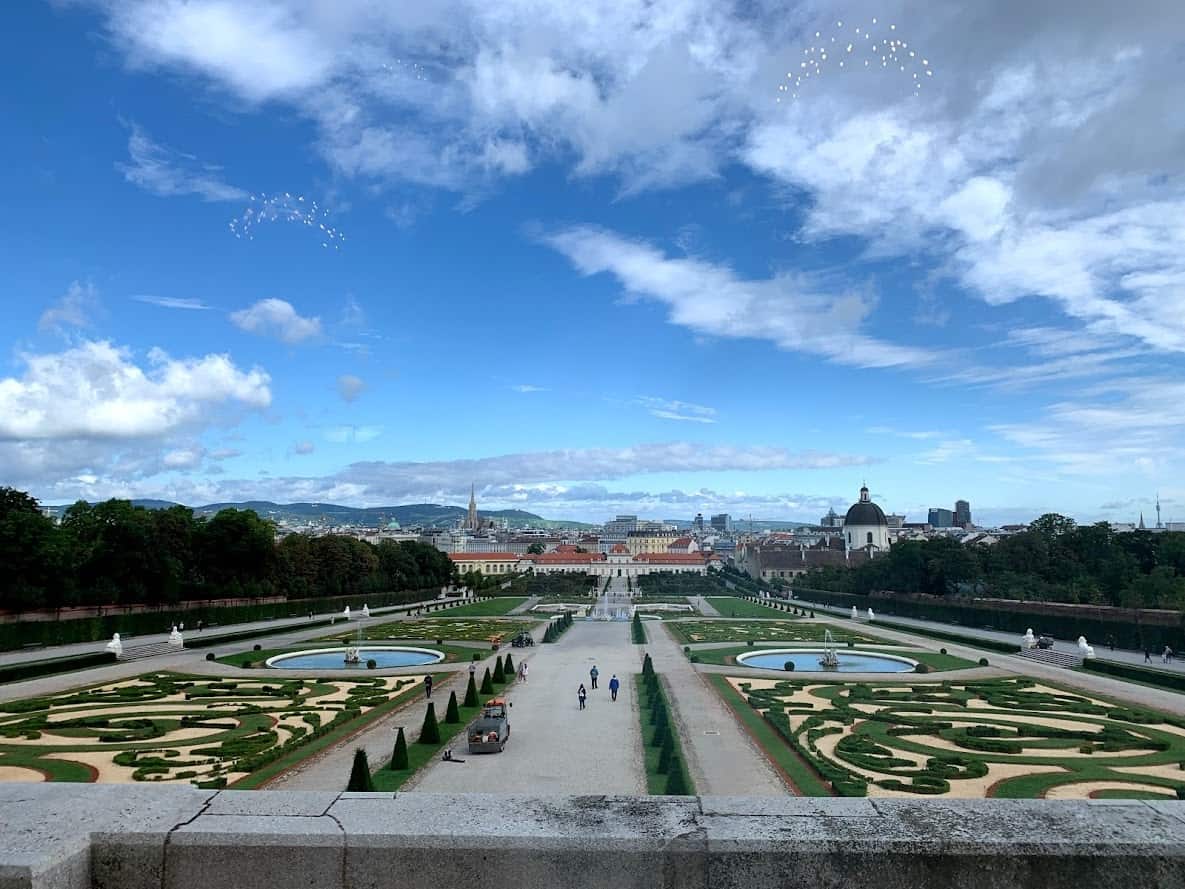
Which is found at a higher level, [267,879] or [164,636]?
[267,879]

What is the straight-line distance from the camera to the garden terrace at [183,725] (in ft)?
63.5

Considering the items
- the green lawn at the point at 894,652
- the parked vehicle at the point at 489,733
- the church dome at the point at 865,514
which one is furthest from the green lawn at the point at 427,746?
the church dome at the point at 865,514

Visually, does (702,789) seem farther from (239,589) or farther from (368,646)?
(239,589)

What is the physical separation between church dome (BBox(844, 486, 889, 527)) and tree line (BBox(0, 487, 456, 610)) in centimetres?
9326

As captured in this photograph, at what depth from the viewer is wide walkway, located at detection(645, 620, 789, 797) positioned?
60.4ft

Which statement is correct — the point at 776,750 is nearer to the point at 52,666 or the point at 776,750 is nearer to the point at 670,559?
the point at 52,666

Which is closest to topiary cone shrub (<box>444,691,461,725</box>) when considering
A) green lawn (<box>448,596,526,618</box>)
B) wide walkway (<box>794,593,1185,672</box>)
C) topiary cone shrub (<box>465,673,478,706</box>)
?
topiary cone shrub (<box>465,673,478,706</box>)

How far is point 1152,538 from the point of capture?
225 ft

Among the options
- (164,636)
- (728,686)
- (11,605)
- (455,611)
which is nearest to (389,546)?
(455,611)

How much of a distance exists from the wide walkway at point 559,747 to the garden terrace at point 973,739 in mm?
4325

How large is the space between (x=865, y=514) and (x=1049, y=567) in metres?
76.4

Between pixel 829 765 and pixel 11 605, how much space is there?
44.6 meters

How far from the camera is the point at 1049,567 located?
2751 inches

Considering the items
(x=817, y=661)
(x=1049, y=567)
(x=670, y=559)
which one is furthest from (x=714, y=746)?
(x=670, y=559)
